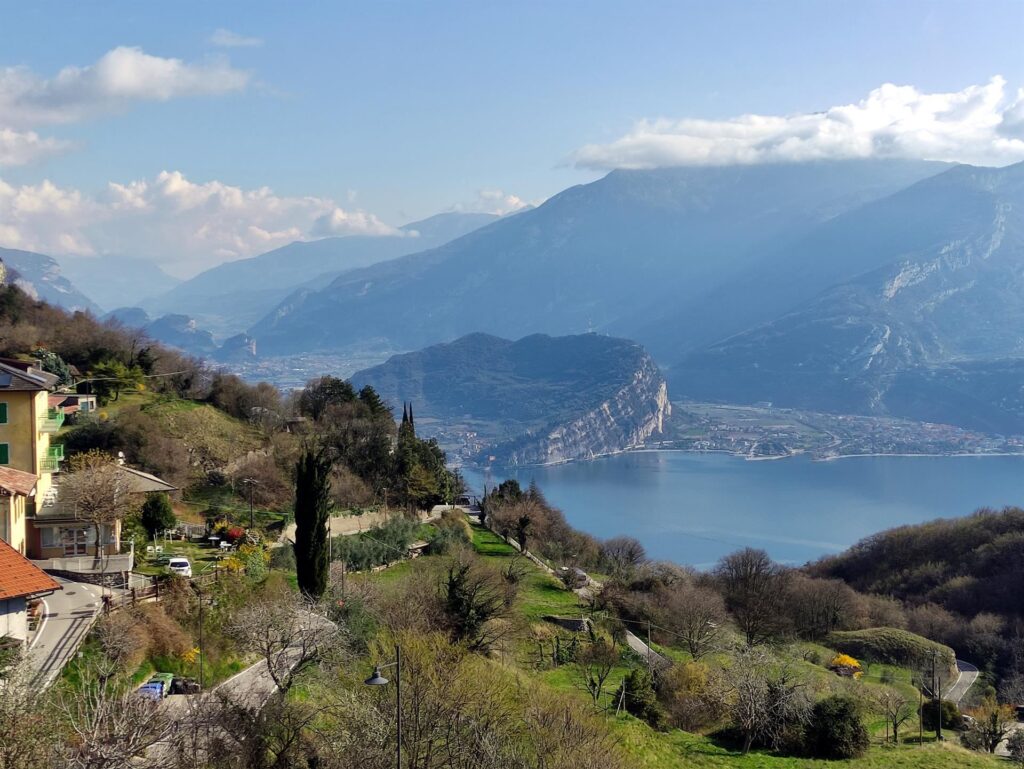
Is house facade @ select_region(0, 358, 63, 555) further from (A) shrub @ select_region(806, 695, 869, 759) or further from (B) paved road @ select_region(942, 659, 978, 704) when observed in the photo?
(B) paved road @ select_region(942, 659, 978, 704)

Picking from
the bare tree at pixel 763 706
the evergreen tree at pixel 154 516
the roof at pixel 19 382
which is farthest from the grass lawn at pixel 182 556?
the bare tree at pixel 763 706

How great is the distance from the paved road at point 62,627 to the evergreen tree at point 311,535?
4.57m

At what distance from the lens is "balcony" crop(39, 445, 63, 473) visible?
2278cm

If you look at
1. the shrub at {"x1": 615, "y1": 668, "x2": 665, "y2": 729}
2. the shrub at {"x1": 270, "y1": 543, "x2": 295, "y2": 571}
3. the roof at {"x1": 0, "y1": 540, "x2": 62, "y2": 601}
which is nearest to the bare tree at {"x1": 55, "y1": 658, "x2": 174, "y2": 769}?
the roof at {"x1": 0, "y1": 540, "x2": 62, "y2": 601}

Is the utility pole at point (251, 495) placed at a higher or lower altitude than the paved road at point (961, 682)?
higher

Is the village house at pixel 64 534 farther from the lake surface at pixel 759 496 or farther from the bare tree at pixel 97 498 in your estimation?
the lake surface at pixel 759 496

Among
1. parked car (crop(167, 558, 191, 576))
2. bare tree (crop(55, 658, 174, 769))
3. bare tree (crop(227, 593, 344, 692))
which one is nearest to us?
bare tree (crop(55, 658, 174, 769))

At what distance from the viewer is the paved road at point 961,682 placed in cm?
3654

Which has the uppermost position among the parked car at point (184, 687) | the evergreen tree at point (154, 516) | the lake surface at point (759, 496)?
the evergreen tree at point (154, 516)

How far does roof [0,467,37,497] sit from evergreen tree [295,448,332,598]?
577 centimetres

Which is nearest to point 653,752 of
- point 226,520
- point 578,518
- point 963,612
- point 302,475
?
point 302,475

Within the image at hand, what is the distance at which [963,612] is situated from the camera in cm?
5191

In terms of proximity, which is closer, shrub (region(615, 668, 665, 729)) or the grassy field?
the grassy field

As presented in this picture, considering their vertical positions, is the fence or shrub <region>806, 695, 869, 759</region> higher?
the fence
